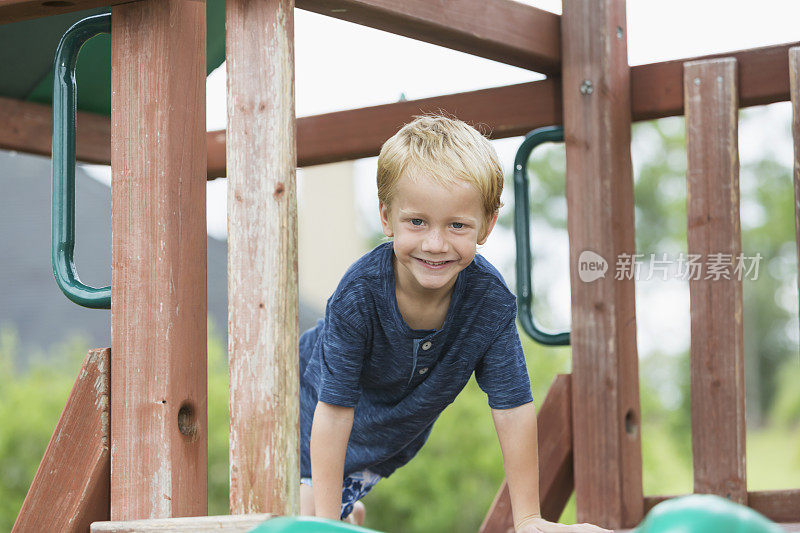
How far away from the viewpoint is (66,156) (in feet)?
6.22

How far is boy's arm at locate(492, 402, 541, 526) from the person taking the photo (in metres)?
2.04

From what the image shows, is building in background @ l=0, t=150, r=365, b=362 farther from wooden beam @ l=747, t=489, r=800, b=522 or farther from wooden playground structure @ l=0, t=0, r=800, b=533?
wooden beam @ l=747, t=489, r=800, b=522

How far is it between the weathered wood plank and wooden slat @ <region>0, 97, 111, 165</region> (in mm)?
1876

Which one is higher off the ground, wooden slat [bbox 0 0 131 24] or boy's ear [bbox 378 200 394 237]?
wooden slat [bbox 0 0 131 24]

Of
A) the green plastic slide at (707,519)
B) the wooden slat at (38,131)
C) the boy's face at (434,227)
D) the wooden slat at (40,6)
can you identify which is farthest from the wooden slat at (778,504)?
the wooden slat at (38,131)

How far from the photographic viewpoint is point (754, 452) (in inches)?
1061

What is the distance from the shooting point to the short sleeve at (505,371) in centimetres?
210

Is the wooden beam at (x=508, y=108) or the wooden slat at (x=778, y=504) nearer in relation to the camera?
the wooden slat at (x=778, y=504)

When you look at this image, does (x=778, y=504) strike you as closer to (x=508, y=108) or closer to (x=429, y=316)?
(x=429, y=316)

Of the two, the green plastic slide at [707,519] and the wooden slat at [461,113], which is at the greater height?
the wooden slat at [461,113]

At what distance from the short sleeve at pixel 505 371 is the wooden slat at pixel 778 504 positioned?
76cm

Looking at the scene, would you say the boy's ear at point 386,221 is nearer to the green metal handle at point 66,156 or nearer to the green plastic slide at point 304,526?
the green metal handle at point 66,156

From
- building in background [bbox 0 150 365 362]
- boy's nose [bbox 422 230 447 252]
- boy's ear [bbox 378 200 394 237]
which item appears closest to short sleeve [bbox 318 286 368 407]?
boy's ear [bbox 378 200 394 237]

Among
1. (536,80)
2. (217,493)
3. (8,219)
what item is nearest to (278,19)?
(536,80)
